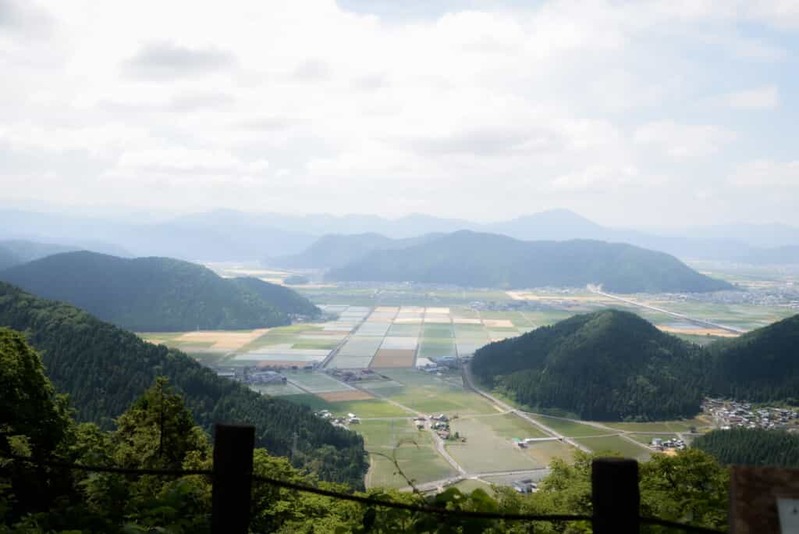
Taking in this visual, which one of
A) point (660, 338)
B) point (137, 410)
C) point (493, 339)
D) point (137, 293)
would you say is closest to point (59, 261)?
point (137, 293)

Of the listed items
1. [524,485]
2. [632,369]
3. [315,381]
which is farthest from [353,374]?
[524,485]

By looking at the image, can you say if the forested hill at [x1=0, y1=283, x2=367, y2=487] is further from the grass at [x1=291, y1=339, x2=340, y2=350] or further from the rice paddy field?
the grass at [x1=291, y1=339, x2=340, y2=350]

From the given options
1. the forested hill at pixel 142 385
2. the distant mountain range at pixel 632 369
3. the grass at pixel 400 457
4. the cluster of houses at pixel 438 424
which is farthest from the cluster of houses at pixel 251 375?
the distant mountain range at pixel 632 369

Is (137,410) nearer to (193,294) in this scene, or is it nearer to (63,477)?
(63,477)

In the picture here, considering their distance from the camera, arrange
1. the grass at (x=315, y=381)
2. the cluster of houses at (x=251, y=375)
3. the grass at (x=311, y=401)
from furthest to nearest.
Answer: the cluster of houses at (x=251, y=375) → the grass at (x=315, y=381) → the grass at (x=311, y=401)

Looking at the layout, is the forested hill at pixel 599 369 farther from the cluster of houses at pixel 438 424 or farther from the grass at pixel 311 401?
the grass at pixel 311 401

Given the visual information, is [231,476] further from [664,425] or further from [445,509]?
[664,425]
